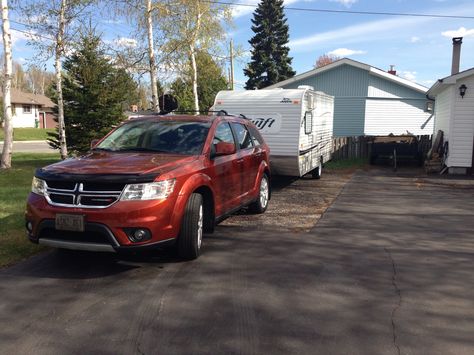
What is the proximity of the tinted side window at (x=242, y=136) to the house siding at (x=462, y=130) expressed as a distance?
30.1ft

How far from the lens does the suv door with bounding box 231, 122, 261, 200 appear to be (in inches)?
279

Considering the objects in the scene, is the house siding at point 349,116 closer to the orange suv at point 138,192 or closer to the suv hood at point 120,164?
the orange suv at point 138,192

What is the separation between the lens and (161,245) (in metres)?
4.78

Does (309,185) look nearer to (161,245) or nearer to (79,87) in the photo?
(161,245)

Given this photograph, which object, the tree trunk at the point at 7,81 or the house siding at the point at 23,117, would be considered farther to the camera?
the house siding at the point at 23,117

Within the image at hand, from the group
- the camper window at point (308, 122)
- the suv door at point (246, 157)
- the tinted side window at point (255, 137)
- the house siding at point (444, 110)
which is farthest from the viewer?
the house siding at point (444, 110)

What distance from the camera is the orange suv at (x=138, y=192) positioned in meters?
4.58

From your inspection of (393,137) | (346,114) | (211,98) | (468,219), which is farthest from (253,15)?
(468,219)

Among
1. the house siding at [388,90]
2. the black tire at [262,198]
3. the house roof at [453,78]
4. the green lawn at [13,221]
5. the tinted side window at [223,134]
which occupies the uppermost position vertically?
the house siding at [388,90]

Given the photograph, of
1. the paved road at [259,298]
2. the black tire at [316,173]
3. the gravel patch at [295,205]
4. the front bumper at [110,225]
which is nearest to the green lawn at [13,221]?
the paved road at [259,298]

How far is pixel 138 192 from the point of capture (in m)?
4.62

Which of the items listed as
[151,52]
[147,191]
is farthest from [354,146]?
[147,191]

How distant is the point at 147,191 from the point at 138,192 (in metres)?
0.09

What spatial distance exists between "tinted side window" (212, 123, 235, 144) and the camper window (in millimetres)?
4149
